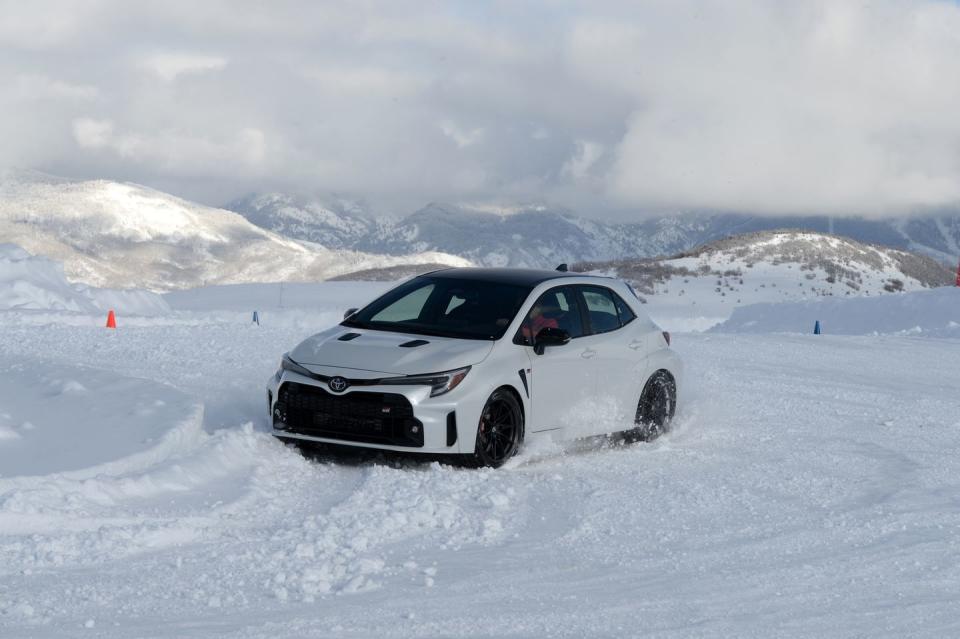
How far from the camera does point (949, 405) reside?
1273 centimetres

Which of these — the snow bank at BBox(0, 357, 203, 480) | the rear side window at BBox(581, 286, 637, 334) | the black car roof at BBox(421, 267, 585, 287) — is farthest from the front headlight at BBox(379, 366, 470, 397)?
the rear side window at BBox(581, 286, 637, 334)

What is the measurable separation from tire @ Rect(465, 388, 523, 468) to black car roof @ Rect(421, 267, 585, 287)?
1.29 metres

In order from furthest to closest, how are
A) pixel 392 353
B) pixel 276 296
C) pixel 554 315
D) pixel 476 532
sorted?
1. pixel 276 296
2. pixel 554 315
3. pixel 392 353
4. pixel 476 532

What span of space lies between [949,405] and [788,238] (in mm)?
62462

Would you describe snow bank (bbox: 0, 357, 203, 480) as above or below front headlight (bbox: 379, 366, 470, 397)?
below

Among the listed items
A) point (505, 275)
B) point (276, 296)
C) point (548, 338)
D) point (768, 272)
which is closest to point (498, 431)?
point (548, 338)

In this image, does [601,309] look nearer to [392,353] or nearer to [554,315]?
[554,315]

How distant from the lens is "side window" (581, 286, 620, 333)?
9984mm

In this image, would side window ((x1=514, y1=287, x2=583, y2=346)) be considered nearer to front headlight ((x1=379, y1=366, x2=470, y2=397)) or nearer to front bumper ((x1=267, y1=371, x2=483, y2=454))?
front headlight ((x1=379, y1=366, x2=470, y2=397))

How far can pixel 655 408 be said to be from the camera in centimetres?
1043

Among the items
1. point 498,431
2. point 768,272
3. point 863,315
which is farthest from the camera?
point 768,272

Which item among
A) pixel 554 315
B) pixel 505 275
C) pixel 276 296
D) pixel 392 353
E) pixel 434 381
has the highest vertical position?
pixel 276 296

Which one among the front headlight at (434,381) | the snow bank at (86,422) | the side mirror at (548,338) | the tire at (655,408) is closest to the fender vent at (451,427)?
the front headlight at (434,381)

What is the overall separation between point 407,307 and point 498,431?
1554 millimetres
